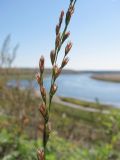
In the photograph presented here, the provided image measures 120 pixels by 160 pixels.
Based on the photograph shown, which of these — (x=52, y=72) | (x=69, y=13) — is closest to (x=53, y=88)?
(x=52, y=72)

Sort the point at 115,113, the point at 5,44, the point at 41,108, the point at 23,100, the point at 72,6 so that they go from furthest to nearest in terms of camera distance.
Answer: the point at 23,100, the point at 5,44, the point at 115,113, the point at 72,6, the point at 41,108

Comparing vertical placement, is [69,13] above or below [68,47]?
above

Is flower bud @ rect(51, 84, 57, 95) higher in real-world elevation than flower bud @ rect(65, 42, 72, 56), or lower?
lower

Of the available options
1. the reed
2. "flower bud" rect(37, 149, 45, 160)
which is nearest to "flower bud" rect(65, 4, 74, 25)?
the reed

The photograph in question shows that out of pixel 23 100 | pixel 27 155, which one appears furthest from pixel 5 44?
pixel 27 155

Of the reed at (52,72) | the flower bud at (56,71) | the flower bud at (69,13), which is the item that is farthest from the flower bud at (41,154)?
the flower bud at (69,13)

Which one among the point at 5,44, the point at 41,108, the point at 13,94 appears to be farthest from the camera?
the point at 13,94

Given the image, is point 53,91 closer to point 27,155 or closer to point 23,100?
Result: point 27,155

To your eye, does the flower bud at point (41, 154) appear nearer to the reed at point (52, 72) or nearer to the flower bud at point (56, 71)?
the reed at point (52, 72)

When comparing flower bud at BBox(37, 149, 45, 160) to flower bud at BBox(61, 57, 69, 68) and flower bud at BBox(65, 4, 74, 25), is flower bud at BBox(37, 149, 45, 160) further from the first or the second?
flower bud at BBox(65, 4, 74, 25)

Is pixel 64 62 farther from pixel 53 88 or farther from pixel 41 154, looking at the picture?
pixel 41 154

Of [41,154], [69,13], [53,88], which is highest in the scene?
[69,13]
